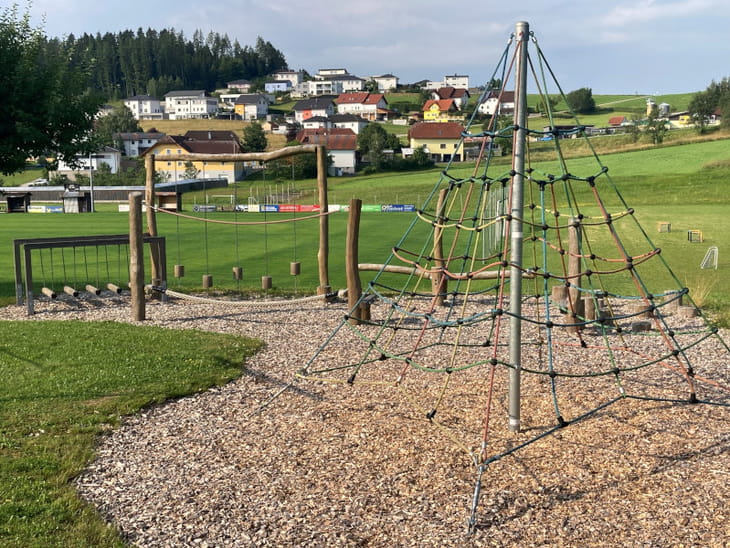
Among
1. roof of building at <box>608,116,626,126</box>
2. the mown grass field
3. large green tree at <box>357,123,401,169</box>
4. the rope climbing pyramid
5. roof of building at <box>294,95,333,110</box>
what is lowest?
the mown grass field

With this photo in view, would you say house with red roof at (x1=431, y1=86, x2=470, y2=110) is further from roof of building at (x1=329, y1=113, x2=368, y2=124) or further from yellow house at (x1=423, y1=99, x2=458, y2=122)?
roof of building at (x1=329, y1=113, x2=368, y2=124)

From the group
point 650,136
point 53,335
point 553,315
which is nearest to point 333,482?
point 53,335

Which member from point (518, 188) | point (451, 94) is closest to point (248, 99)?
point (451, 94)

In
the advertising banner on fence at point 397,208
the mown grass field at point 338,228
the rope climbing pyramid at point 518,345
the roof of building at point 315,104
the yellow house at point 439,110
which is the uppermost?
the roof of building at point 315,104

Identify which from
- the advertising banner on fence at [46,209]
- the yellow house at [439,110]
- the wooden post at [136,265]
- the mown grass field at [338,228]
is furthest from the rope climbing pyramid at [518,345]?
the yellow house at [439,110]

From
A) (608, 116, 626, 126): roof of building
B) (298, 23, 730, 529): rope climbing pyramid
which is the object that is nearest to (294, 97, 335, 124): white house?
(608, 116, 626, 126): roof of building

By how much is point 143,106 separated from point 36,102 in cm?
18373

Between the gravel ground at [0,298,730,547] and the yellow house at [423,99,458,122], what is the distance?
5825 inches

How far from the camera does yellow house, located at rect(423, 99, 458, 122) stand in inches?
6078

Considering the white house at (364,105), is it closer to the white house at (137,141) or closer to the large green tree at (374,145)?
the white house at (137,141)

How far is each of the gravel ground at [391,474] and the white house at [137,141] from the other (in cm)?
12716

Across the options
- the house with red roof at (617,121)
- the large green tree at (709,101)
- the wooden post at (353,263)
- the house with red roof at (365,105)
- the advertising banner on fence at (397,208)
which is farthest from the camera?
the house with red roof at (365,105)

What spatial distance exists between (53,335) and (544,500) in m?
8.43

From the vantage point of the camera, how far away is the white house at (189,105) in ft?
607
